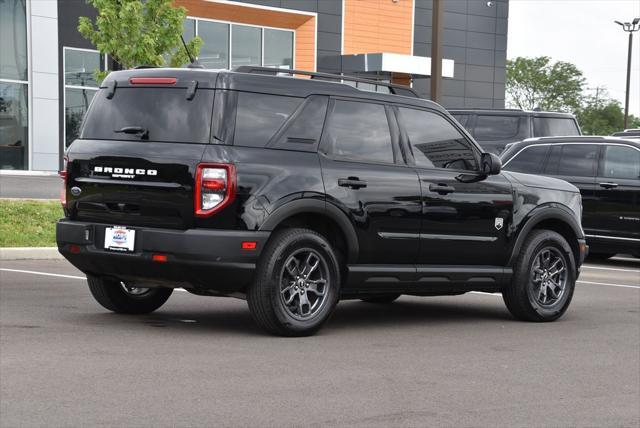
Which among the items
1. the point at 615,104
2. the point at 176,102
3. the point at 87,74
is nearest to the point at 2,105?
the point at 87,74

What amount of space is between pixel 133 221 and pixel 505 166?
10.3 meters

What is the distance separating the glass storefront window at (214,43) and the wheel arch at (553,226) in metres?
31.4

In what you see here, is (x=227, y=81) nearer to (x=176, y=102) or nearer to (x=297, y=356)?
(x=176, y=102)

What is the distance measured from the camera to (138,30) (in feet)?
76.5

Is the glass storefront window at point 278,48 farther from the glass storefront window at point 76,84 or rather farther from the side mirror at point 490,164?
the side mirror at point 490,164

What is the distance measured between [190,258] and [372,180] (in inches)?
66.7

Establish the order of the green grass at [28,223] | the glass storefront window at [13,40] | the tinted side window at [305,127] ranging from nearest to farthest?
the tinted side window at [305,127], the green grass at [28,223], the glass storefront window at [13,40]

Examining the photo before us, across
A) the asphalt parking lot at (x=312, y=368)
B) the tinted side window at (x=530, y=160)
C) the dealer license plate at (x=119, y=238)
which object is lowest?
the asphalt parking lot at (x=312, y=368)

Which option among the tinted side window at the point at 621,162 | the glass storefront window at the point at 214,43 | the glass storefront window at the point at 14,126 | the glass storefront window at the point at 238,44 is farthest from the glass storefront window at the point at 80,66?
the tinted side window at the point at 621,162

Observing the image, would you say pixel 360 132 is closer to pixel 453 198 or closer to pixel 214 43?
pixel 453 198

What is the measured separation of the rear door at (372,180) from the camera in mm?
9031

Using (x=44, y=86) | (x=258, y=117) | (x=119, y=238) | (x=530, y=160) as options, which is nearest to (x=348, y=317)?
(x=258, y=117)

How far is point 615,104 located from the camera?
118938 millimetres

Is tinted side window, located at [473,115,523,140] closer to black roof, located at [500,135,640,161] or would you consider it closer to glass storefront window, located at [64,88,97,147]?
black roof, located at [500,135,640,161]
